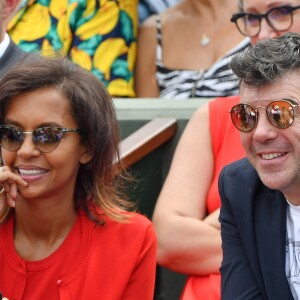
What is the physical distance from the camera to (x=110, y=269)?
3.04 m

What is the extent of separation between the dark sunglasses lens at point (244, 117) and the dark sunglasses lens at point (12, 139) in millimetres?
714

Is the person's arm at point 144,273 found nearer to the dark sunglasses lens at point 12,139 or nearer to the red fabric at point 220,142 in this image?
the red fabric at point 220,142

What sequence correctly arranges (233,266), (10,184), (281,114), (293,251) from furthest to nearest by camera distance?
(10,184)
(233,266)
(293,251)
(281,114)

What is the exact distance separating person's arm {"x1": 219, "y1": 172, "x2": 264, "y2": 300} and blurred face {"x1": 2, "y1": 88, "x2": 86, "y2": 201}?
1.69 feet

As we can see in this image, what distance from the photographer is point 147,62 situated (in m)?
4.54

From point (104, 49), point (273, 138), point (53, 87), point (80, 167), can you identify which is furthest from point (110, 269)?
point (104, 49)

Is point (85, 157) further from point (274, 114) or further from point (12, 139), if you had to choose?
point (274, 114)

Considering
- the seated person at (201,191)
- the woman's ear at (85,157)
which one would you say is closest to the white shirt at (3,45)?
the seated person at (201,191)

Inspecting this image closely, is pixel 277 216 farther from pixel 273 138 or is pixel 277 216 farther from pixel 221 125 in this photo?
pixel 221 125

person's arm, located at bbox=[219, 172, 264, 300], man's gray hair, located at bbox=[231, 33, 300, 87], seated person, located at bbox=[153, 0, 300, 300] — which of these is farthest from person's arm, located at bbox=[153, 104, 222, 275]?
man's gray hair, located at bbox=[231, 33, 300, 87]

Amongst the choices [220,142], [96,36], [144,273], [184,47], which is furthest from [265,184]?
[96,36]

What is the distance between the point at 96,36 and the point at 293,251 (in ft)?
6.98

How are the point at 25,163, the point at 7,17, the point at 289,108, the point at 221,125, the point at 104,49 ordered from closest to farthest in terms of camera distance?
the point at 289,108
the point at 25,163
the point at 221,125
the point at 7,17
the point at 104,49

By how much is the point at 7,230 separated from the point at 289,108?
1.09 m
